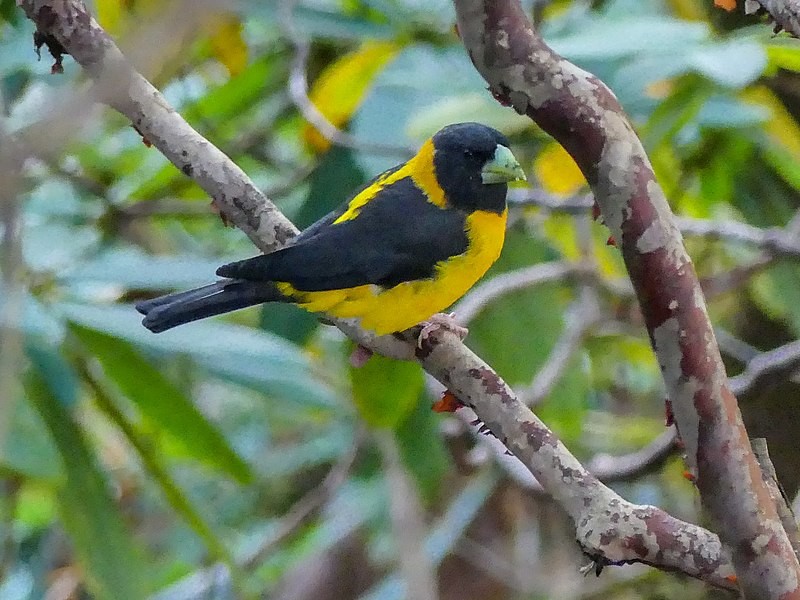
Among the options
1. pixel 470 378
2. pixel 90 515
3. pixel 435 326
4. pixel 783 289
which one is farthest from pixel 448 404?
pixel 783 289

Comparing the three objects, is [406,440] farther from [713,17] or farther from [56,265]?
[713,17]

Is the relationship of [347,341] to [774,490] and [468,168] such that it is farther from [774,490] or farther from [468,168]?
[774,490]

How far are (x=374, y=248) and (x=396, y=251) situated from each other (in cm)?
4

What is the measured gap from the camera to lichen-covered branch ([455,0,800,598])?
740 mm

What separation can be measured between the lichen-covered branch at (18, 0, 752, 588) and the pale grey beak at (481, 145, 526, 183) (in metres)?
0.39

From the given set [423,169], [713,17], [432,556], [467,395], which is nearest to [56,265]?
[423,169]

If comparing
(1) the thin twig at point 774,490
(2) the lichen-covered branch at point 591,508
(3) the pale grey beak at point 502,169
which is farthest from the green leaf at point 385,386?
(1) the thin twig at point 774,490

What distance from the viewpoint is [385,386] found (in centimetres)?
175

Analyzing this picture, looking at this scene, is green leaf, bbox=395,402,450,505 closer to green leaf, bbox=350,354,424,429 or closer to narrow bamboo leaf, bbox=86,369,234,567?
green leaf, bbox=350,354,424,429

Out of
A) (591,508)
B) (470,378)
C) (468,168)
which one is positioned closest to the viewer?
(591,508)

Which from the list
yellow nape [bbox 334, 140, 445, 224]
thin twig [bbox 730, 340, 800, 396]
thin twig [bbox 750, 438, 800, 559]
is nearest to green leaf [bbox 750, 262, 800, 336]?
thin twig [bbox 730, 340, 800, 396]

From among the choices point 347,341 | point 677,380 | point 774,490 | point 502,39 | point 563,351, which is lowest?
point 563,351

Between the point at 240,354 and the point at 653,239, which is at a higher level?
the point at 653,239

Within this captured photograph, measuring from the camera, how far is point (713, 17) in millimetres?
2090
